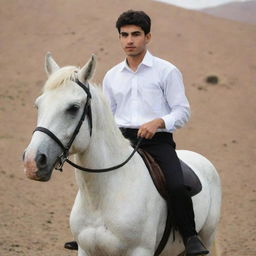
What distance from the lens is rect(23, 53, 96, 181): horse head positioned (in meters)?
3.50

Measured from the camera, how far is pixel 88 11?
37312mm

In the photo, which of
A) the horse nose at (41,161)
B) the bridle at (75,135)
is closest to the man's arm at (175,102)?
the bridle at (75,135)

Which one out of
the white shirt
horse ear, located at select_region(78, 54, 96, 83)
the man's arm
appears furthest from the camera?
the white shirt

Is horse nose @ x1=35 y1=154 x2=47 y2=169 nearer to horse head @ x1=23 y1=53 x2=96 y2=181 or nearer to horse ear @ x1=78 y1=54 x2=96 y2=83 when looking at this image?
horse head @ x1=23 y1=53 x2=96 y2=181

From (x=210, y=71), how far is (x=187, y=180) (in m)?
23.8

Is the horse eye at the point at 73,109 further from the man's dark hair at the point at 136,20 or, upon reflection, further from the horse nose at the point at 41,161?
the man's dark hair at the point at 136,20

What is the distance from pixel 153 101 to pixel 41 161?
1.36 m

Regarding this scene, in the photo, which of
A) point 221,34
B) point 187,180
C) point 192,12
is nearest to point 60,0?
point 192,12

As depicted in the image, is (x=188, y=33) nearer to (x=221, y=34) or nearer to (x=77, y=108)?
(x=221, y=34)

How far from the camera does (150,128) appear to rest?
4289 millimetres

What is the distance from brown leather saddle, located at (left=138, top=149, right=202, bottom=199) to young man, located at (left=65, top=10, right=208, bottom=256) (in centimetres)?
5

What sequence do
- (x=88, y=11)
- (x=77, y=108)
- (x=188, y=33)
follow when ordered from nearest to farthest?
1. (x=77, y=108)
2. (x=188, y=33)
3. (x=88, y=11)

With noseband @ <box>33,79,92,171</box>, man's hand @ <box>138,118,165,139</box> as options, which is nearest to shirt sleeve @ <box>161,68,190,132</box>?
man's hand @ <box>138,118,165,139</box>

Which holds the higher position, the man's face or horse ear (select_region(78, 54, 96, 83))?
the man's face
